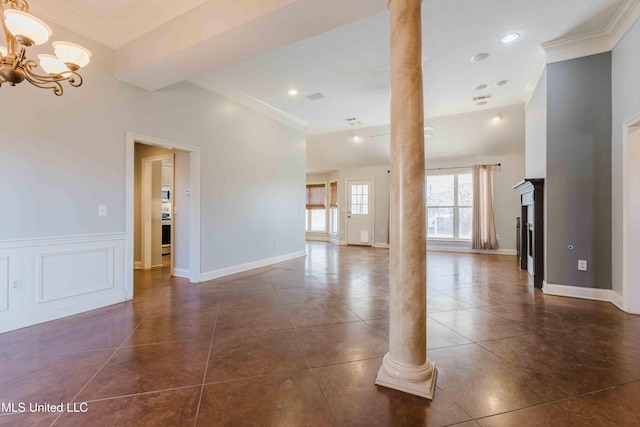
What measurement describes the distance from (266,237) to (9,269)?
3511mm

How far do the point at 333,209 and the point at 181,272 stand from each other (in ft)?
20.7

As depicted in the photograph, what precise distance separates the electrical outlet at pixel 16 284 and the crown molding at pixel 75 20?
8.44ft

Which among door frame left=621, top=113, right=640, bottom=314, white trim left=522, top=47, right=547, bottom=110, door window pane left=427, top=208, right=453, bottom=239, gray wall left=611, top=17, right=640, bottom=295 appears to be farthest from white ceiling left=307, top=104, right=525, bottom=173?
door frame left=621, top=113, right=640, bottom=314

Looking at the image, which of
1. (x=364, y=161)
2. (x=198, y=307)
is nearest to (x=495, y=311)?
(x=198, y=307)

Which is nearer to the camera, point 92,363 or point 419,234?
point 419,234

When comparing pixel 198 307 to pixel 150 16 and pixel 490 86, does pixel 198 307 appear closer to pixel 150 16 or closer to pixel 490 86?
pixel 150 16

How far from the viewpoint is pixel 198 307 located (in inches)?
126

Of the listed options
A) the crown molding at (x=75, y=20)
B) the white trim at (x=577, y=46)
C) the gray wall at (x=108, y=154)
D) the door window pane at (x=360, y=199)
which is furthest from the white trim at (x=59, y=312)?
the door window pane at (x=360, y=199)

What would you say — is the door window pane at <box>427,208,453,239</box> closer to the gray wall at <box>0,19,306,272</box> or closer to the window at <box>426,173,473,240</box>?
the window at <box>426,173,473,240</box>

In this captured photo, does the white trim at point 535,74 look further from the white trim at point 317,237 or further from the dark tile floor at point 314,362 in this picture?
the white trim at point 317,237

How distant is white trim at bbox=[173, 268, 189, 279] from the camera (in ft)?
15.0

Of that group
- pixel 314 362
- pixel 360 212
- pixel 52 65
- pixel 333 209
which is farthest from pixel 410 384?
pixel 333 209

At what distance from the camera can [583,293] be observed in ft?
11.3

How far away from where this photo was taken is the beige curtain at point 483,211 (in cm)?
723
